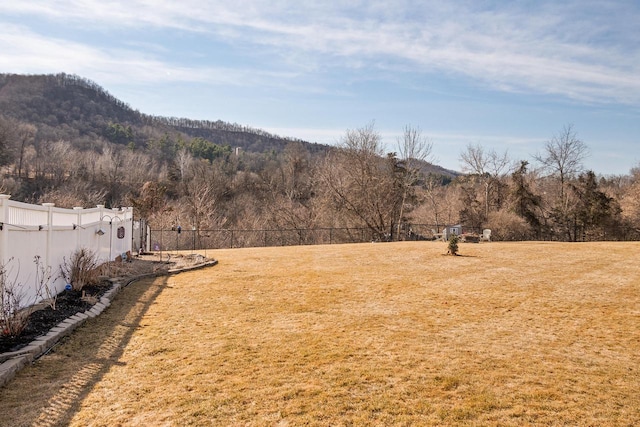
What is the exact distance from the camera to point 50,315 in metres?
7.21

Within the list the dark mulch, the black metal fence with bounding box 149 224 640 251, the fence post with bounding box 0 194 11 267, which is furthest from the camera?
the black metal fence with bounding box 149 224 640 251

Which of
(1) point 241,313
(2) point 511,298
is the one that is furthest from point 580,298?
(1) point 241,313

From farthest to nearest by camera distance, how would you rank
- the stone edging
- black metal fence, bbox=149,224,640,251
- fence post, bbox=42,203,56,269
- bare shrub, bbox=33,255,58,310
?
1. black metal fence, bbox=149,224,640,251
2. fence post, bbox=42,203,56,269
3. bare shrub, bbox=33,255,58,310
4. the stone edging

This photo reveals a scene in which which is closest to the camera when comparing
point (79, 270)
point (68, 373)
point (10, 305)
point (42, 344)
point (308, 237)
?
point (68, 373)

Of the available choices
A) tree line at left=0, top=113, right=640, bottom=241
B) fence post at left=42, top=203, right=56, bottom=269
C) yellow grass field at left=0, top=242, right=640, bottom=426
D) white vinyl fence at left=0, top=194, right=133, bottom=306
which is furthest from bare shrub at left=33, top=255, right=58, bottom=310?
tree line at left=0, top=113, right=640, bottom=241

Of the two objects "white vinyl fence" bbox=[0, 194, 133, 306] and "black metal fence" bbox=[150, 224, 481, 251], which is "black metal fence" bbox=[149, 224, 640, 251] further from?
"white vinyl fence" bbox=[0, 194, 133, 306]

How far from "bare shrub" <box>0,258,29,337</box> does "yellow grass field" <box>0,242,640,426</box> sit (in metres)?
0.64

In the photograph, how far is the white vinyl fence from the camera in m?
6.58

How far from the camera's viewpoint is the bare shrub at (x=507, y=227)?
32.3m

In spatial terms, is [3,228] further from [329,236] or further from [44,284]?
[329,236]

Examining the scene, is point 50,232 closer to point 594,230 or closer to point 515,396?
point 515,396

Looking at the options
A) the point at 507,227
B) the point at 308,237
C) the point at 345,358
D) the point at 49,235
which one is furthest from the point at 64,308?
the point at 507,227

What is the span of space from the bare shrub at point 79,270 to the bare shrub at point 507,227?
93.5 feet

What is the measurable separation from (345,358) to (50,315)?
5076 millimetres
